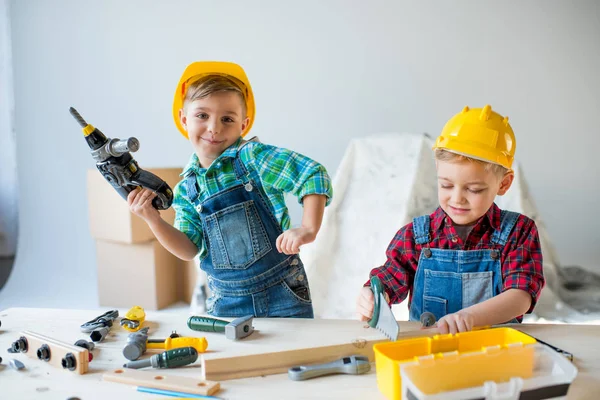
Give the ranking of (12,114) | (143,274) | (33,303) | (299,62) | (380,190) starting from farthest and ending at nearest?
(12,114)
(299,62)
(33,303)
(143,274)
(380,190)

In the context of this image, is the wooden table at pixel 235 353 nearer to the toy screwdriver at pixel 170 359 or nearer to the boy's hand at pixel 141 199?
the toy screwdriver at pixel 170 359

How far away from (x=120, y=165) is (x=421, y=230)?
0.69m

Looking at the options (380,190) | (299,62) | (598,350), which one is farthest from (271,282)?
(299,62)

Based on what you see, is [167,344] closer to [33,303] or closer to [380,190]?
[380,190]

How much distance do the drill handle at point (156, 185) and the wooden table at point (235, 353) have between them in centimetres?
26

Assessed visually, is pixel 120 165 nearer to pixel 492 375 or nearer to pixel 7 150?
pixel 492 375

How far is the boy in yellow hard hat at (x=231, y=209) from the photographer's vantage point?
4.34ft

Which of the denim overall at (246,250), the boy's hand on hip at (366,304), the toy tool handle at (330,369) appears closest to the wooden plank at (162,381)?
the toy tool handle at (330,369)

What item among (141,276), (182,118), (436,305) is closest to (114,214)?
(141,276)

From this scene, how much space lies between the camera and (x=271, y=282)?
1.37 metres

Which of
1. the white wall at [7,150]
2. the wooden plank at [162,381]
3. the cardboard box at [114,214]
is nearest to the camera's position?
the wooden plank at [162,381]

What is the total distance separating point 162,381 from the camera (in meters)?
0.84

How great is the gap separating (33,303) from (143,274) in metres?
0.78

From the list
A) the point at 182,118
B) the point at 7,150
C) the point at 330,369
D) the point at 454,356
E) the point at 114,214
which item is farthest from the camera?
the point at 7,150
